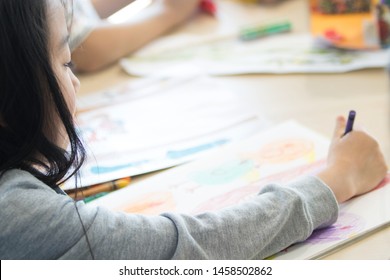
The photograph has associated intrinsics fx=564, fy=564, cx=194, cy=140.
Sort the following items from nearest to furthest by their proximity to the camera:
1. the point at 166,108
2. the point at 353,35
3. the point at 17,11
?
1. the point at 17,11
2. the point at 166,108
3. the point at 353,35

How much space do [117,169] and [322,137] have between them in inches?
10.5

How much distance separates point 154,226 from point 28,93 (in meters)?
0.16

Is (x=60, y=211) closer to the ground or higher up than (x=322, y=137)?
higher up

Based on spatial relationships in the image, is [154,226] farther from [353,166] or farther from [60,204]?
[353,166]

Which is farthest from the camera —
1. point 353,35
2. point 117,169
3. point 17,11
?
point 353,35

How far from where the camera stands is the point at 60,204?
0.48 metres

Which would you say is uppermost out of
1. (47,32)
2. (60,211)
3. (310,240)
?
(47,32)

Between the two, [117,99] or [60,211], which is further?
[117,99]

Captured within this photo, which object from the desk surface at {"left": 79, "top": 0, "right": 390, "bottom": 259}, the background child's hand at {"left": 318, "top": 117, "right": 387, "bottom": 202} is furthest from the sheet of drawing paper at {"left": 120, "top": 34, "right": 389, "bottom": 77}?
the background child's hand at {"left": 318, "top": 117, "right": 387, "bottom": 202}

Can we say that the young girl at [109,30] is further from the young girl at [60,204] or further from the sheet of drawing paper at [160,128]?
the young girl at [60,204]

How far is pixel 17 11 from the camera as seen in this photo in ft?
1.54

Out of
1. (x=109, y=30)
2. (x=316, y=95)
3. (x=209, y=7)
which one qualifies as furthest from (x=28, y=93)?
(x=209, y=7)
